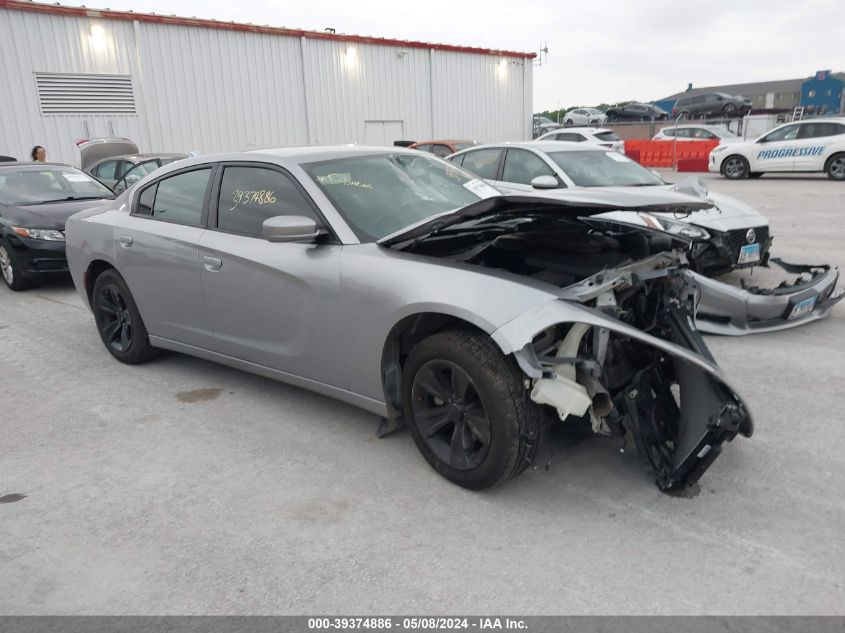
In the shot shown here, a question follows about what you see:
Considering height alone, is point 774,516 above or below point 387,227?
below

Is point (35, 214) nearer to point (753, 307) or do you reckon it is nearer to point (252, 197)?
point (252, 197)

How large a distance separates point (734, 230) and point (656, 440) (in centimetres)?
410

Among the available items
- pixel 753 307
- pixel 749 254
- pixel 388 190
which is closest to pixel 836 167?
pixel 749 254

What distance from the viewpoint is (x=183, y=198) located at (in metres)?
4.72

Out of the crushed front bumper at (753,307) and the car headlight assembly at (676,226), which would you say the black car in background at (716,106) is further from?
the crushed front bumper at (753,307)

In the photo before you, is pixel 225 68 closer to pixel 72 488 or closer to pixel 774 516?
pixel 72 488

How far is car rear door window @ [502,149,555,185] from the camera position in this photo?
8.18m

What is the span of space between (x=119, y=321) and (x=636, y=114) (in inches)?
1434

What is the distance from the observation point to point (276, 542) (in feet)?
9.79

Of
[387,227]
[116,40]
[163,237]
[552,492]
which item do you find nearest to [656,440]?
[552,492]

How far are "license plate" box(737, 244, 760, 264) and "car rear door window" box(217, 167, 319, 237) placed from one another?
4648 millimetres

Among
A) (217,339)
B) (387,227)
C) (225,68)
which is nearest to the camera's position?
(387,227)

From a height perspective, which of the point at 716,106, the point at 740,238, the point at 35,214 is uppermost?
the point at 716,106
